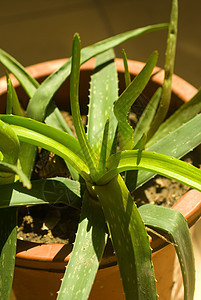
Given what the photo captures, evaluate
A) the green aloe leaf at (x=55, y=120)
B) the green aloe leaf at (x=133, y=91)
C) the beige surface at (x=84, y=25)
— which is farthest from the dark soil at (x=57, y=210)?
the beige surface at (x=84, y=25)

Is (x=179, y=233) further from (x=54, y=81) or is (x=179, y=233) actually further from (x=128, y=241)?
(x=54, y=81)

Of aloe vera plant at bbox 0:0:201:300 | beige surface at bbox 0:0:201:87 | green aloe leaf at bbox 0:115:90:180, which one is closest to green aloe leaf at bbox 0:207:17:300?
aloe vera plant at bbox 0:0:201:300

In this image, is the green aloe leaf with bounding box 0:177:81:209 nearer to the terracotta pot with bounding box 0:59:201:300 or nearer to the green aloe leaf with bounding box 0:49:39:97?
the terracotta pot with bounding box 0:59:201:300

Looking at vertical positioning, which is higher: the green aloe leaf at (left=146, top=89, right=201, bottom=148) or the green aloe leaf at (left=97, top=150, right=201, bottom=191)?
the green aloe leaf at (left=146, top=89, right=201, bottom=148)

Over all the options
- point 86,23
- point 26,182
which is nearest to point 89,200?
point 26,182

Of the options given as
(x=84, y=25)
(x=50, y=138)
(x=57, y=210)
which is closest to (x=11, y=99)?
(x=50, y=138)
